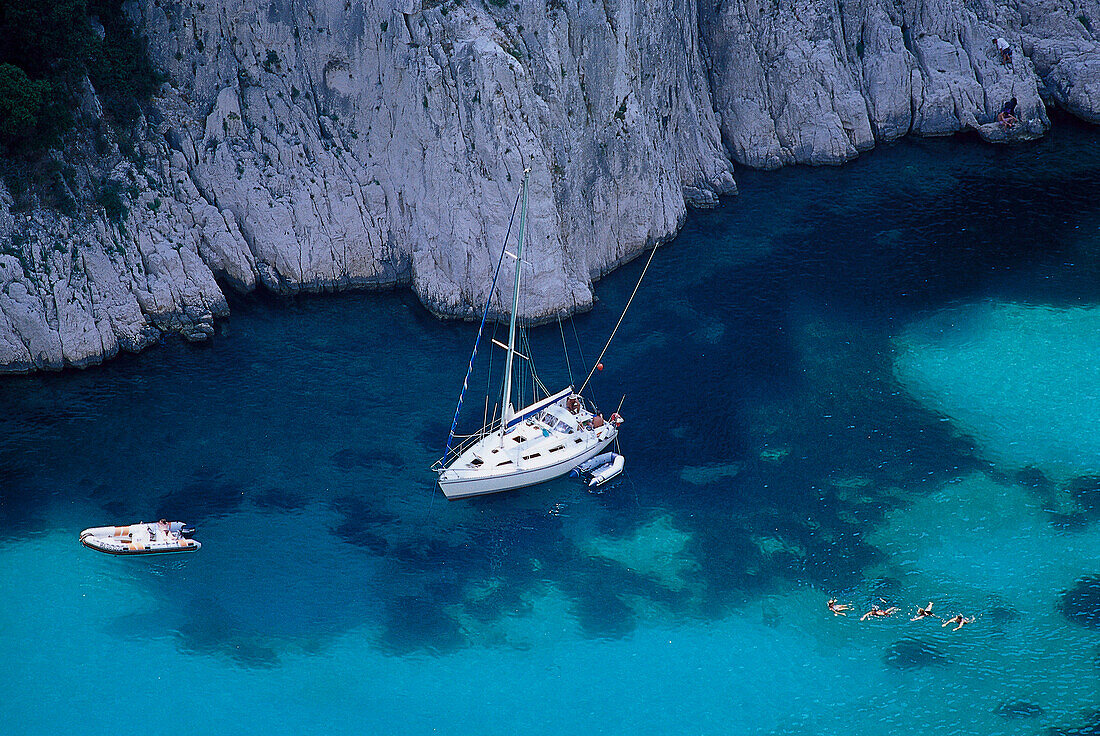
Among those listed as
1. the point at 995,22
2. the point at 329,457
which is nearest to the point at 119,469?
the point at 329,457

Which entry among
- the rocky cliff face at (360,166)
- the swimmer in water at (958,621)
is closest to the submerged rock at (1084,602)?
the swimmer in water at (958,621)

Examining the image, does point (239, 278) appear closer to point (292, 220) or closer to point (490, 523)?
point (292, 220)

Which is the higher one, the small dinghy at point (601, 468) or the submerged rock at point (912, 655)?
the small dinghy at point (601, 468)

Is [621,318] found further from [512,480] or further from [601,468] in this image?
[512,480]

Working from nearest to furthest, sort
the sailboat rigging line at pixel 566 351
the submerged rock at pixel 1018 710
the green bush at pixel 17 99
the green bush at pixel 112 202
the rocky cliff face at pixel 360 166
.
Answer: the submerged rock at pixel 1018 710, the green bush at pixel 17 99, the sailboat rigging line at pixel 566 351, the rocky cliff face at pixel 360 166, the green bush at pixel 112 202

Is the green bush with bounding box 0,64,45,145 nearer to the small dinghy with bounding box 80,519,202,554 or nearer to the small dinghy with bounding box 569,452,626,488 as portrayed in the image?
the small dinghy with bounding box 80,519,202,554

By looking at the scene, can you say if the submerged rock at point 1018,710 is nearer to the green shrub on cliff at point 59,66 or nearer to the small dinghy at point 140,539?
the small dinghy at point 140,539
